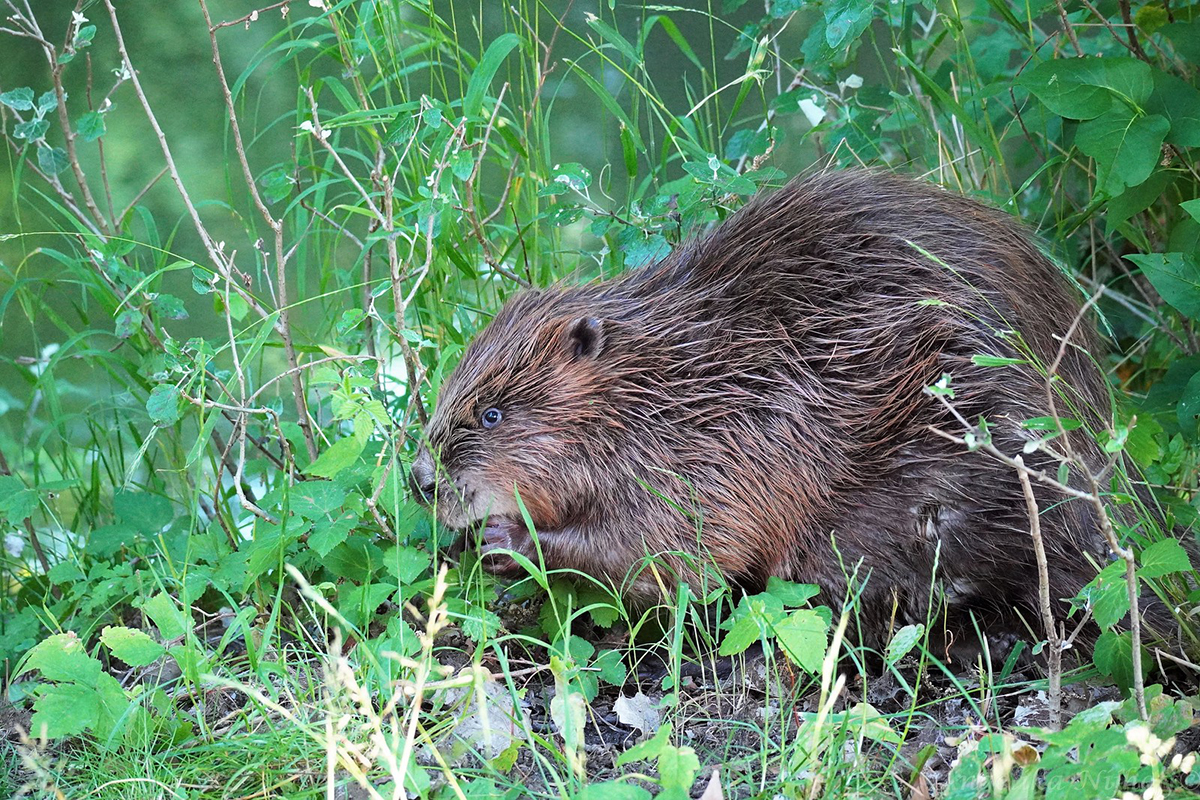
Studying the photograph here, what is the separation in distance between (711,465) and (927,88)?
1.29 m

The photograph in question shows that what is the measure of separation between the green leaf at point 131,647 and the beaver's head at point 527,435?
676mm

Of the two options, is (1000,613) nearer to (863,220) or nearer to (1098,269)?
(863,220)

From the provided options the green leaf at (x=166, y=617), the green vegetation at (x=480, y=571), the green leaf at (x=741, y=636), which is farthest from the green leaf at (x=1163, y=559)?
the green leaf at (x=166, y=617)

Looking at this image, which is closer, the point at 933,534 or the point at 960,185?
the point at 933,534

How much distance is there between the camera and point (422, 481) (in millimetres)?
2885

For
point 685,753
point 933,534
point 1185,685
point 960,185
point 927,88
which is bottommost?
point 1185,685

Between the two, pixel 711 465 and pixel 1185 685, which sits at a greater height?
pixel 711 465

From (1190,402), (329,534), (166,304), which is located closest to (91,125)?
(166,304)

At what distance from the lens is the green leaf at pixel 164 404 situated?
271cm

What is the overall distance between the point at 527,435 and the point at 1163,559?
139cm

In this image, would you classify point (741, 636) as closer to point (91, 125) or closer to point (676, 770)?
point (676, 770)

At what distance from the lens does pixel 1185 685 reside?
2545 millimetres

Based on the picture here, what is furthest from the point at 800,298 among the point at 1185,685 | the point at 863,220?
the point at 1185,685

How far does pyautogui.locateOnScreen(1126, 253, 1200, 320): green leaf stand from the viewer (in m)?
2.63
